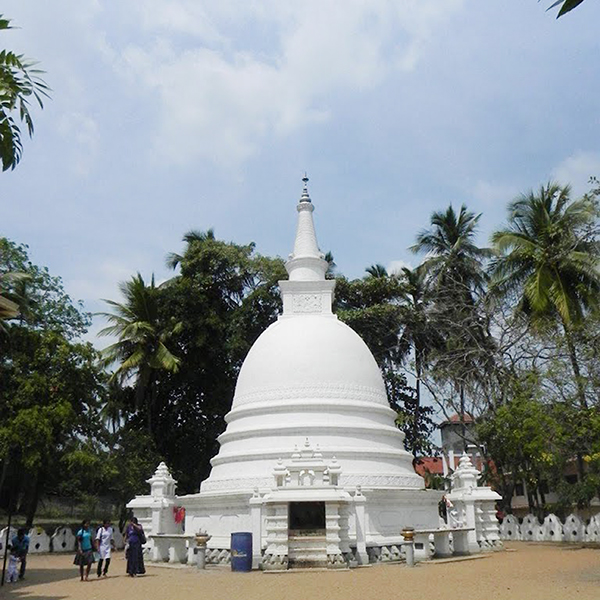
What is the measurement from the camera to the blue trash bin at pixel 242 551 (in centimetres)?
1936

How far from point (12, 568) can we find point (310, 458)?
8987mm

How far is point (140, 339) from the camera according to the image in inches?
1519

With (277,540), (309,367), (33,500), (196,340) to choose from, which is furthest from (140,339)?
(277,540)

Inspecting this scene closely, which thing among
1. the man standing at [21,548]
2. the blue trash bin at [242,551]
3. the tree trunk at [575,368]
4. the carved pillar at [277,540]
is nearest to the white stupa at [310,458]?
the carved pillar at [277,540]

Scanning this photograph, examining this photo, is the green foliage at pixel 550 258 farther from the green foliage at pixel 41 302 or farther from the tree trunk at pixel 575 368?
the green foliage at pixel 41 302

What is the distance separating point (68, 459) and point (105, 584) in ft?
51.5

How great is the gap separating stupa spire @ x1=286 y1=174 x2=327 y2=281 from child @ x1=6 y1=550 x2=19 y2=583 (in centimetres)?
1502

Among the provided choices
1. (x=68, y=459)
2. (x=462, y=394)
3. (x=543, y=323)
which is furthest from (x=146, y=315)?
(x=543, y=323)

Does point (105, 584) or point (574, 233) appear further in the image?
point (574, 233)

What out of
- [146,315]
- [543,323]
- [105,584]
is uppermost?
[146,315]

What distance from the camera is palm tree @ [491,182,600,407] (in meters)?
31.9

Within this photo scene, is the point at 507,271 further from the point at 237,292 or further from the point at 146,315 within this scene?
the point at 146,315

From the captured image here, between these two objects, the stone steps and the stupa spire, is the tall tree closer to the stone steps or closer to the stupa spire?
the stupa spire

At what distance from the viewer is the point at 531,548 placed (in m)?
26.9
